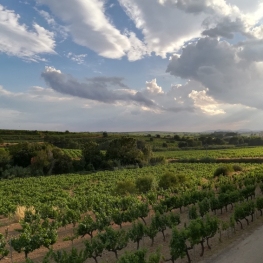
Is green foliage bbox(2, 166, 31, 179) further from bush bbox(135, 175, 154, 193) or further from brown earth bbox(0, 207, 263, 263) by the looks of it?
brown earth bbox(0, 207, 263, 263)

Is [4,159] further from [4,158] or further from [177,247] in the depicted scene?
[177,247]

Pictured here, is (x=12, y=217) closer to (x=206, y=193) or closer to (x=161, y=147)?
(x=206, y=193)

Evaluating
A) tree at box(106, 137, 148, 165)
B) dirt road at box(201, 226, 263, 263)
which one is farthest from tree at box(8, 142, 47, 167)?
dirt road at box(201, 226, 263, 263)

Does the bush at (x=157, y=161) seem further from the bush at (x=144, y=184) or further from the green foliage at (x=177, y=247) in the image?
the green foliage at (x=177, y=247)

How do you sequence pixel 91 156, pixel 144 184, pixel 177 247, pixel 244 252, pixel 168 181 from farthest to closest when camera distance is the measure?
pixel 91 156, pixel 168 181, pixel 144 184, pixel 244 252, pixel 177 247

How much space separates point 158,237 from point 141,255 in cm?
672

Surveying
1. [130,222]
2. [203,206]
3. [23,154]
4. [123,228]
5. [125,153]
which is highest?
[125,153]

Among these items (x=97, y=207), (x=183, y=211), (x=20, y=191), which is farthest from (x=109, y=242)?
(x=20, y=191)

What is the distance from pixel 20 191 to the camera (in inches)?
1452

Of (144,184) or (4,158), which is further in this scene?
(4,158)

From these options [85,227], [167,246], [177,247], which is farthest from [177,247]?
[85,227]

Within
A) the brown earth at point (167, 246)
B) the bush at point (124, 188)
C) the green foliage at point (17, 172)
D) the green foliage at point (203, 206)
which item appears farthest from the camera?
the green foliage at point (17, 172)

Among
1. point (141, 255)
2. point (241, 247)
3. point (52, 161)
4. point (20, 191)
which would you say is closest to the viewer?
point (141, 255)

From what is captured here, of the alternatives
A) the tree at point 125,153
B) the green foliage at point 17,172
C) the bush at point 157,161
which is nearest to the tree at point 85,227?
the green foliage at point 17,172
